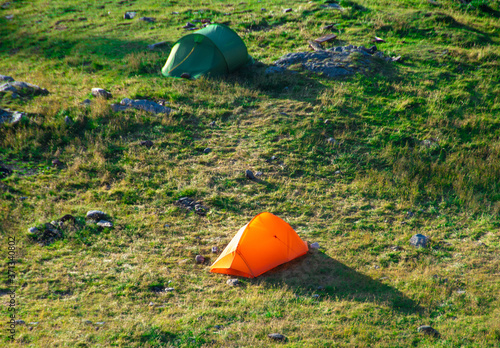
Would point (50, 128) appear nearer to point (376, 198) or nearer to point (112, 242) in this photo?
point (112, 242)

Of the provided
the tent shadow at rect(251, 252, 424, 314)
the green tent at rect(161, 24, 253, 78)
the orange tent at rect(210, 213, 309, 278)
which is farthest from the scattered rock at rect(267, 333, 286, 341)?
the green tent at rect(161, 24, 253, 78)

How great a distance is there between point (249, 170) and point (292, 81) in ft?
17.1

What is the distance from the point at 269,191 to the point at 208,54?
7.16 metres

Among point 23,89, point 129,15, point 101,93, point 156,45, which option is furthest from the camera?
point 129,15

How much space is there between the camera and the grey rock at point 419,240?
8109 mm

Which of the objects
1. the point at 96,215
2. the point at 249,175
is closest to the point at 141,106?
the point at 249,175

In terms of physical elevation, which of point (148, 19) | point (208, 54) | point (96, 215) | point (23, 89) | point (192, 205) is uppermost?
point (148, 19)

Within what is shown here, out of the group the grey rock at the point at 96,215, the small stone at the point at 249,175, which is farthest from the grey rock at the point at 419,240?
the grey rock at the point at 96,215

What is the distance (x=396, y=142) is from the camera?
1134 centimetres

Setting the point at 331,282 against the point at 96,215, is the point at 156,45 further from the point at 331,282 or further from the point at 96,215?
the point at 331,282

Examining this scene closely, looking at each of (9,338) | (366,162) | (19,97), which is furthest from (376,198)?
(19,97)

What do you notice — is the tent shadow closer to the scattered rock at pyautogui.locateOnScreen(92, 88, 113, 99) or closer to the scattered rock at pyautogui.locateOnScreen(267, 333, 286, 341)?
the scattered rock at pyautogui.locateOnScreen(267, 333, 286, 341)

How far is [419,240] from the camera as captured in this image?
8172mm

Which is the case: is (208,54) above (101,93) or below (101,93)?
above
